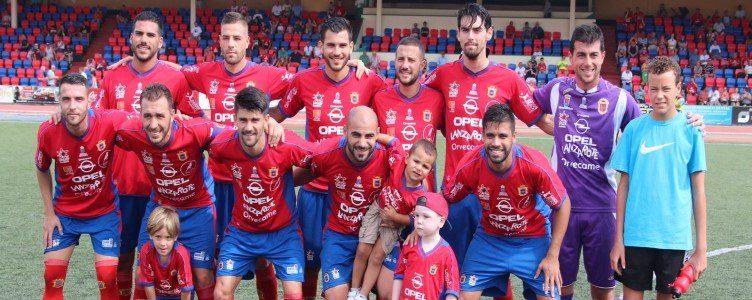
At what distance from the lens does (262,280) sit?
6133 mm

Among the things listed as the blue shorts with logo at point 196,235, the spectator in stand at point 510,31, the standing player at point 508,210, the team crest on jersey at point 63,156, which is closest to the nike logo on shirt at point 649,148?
the standing player at point 508,210

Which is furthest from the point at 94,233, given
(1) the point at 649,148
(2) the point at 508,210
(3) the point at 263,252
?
(1) the point at 649,148

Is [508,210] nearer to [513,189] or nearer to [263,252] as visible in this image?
[513,189]

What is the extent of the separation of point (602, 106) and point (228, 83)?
286cm

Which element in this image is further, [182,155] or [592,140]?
[182,155]

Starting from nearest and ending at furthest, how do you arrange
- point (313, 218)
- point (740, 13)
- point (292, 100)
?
point (313, 218) < point (292, 100) < point (740, 13)

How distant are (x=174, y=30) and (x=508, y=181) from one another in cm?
2922

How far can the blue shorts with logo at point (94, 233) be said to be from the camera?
5.66m

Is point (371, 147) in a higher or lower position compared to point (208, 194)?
higher

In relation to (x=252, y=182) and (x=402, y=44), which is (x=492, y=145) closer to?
(x=402, y=44)

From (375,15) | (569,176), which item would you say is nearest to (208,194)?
(569,176)

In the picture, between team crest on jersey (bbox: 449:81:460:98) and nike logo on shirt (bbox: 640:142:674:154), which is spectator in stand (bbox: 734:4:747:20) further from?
nike logo on shirt (bbox: 640:142:674:154)

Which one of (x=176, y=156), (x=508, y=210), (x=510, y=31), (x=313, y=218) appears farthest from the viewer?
(x=510, y=31)

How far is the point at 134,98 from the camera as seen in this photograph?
621cm
